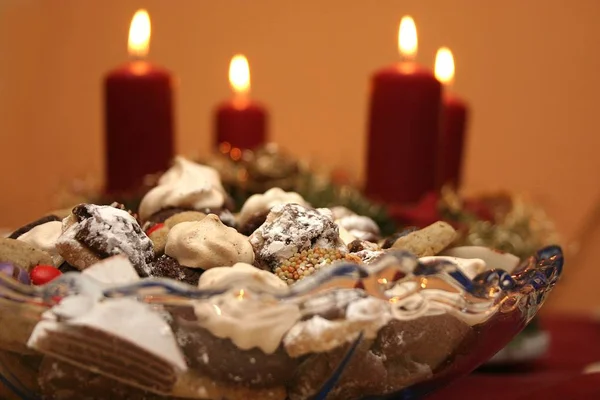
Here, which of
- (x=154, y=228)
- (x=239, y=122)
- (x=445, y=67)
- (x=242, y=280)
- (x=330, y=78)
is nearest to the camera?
(x=242, y=280)

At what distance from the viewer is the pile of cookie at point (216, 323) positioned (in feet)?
1.53

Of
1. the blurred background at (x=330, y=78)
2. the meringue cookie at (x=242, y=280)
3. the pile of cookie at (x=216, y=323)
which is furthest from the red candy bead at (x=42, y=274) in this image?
the blurred background at (x=330, y=78)

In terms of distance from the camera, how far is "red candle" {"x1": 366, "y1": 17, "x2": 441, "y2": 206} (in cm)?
112

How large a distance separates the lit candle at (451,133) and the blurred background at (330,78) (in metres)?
0.40

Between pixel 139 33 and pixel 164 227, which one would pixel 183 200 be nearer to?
pixel 164 227

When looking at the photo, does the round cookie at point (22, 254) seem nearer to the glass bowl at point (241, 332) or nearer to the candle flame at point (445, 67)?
the glass bowl at point (241, 332)

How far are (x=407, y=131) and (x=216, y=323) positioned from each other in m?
0.70

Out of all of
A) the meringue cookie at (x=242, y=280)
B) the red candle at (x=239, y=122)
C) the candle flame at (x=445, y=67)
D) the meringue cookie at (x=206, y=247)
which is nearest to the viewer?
the meringue cookie at (x=242, y=280)

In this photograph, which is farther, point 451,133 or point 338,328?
point 451,133

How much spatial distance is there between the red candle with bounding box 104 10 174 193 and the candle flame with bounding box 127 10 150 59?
1 centimetres

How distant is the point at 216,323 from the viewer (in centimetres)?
47

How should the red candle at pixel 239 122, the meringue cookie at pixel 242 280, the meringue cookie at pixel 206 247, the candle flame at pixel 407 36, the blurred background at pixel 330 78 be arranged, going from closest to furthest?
the meringue cookie at pixel 242 280 → the meringue cookie at pixel 206 247 → the candle flame at pixel 407 36 → the red candle at pixel 239 122 → the blurred background at pixel 330 78

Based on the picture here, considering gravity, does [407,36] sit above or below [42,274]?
above

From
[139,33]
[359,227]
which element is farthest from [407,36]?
[359,227]
